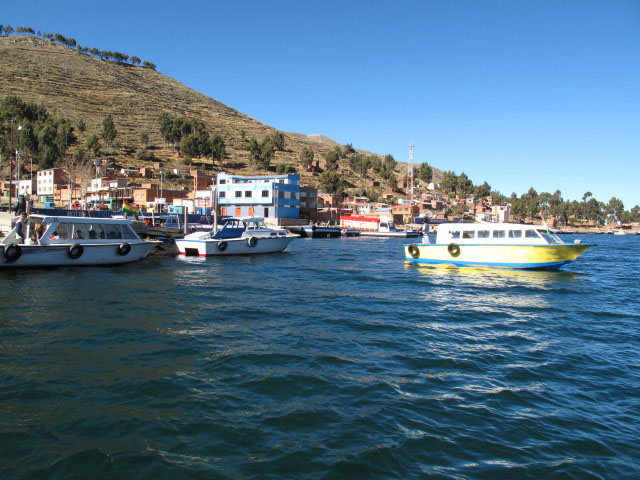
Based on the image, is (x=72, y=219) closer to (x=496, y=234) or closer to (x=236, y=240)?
(x=236, y=240)

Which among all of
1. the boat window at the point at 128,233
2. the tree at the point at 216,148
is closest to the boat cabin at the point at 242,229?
the boat window at the point at 128,233

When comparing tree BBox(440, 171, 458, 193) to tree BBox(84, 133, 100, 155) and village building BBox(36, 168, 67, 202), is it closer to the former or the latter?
tree BBox(84, 133, 100, 155)

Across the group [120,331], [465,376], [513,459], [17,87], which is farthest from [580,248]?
[17,87]

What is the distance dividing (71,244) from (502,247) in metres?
25.4

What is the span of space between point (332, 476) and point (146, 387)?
4.25 meters

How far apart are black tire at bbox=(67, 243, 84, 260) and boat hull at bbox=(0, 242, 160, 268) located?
2.9 inches

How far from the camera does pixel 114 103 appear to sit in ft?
513

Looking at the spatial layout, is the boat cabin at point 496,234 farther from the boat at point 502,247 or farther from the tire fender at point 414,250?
the tire fender at point 414,250

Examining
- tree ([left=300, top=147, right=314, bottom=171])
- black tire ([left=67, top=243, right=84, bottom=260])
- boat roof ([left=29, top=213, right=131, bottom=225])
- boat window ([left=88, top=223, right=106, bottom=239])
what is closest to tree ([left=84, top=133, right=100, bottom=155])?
tree ([left=300, top=147, right=314, bottom=171])

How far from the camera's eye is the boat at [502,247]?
25938 mm

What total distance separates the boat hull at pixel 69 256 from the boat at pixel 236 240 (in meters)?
4.47

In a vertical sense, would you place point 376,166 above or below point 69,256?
above

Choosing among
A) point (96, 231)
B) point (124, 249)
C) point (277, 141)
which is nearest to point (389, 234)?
point (124, 249)

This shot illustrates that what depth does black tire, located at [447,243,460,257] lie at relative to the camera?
2780cm
